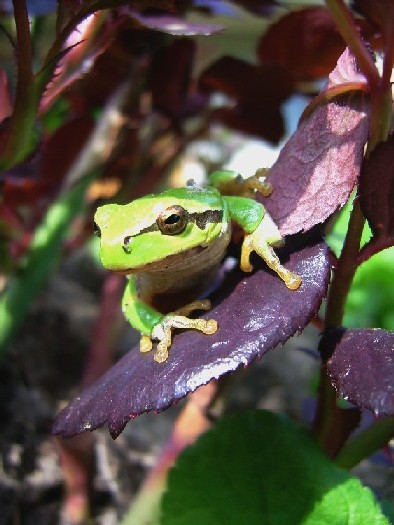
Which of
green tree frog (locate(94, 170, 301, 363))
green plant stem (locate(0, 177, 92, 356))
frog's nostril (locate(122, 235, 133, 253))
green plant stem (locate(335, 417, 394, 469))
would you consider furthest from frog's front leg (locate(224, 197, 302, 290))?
green plant stem (locate(0, 177, 92, 356))

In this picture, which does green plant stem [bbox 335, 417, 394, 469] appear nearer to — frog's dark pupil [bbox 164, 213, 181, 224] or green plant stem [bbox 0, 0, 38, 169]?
frog's dark pupil [bbox 164, 213, 181, 224]

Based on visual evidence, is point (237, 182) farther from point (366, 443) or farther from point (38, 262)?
point (38, 262)

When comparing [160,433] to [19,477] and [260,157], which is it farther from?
[260,157]

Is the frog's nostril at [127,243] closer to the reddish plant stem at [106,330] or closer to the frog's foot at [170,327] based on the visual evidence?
the frog's foot at [170,327]

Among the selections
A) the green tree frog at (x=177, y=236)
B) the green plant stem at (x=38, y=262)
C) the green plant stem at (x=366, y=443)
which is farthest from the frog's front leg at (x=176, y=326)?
the green plant stem at (x=38, y=262)

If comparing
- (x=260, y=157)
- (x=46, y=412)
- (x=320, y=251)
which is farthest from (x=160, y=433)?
(x=260, y=157)

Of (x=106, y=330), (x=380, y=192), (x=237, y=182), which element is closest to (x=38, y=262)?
(x=106, y=330)
